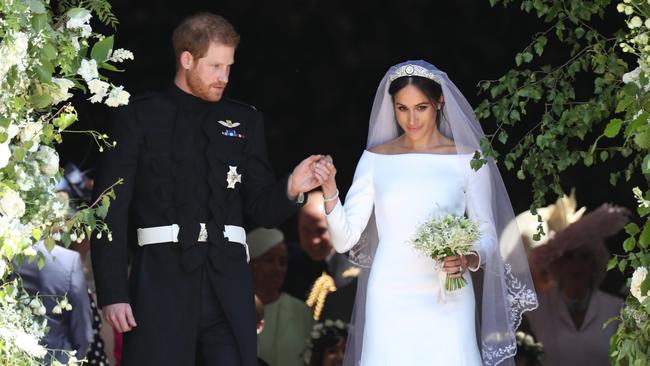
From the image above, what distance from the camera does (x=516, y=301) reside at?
6207 millimetres

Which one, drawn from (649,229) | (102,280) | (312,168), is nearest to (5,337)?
(102,280)

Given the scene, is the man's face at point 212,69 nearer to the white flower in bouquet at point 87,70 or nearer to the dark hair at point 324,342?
the white flower in bouquet at point 87,70

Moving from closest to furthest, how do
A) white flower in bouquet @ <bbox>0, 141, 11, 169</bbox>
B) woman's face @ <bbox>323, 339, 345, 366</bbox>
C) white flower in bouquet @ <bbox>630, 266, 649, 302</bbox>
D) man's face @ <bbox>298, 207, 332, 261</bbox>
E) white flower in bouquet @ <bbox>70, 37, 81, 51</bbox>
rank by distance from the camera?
white flower in bouquet @ <bbox>0, 141, 11, 169</bbox> → white flower in bouquet @ <bbox>70, 37, 81, 51</bbox> → white flower in bouquet @ <bbox>630, 266, 649, 302</bbox> → woman's face @ <bbox>323, 339, 345, 366</bbox> → man's face @ <bbox>298, 207, 332, 261</bbox>

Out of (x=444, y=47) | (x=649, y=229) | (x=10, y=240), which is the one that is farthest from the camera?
(x=444, y=47)

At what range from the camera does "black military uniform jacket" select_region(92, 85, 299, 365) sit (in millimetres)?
5750

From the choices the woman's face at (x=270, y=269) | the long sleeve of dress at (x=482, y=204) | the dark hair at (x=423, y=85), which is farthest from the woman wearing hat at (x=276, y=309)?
the dark hair at (x=423, y=85)

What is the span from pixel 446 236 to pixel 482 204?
45 centimetres

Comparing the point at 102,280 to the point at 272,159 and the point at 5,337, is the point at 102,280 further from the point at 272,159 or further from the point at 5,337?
the point at 272,159

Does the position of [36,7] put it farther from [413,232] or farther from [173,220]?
[413,232]


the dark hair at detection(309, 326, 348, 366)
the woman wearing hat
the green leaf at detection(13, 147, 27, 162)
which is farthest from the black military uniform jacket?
the woman wearing hat

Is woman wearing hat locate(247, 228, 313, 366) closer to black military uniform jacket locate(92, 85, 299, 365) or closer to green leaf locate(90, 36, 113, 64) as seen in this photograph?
black military uniform jacket locate(92, 85, 299, 365)

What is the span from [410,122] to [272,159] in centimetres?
371

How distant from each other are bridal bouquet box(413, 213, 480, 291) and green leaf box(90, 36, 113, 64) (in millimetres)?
1618

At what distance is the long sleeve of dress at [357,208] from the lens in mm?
6168
